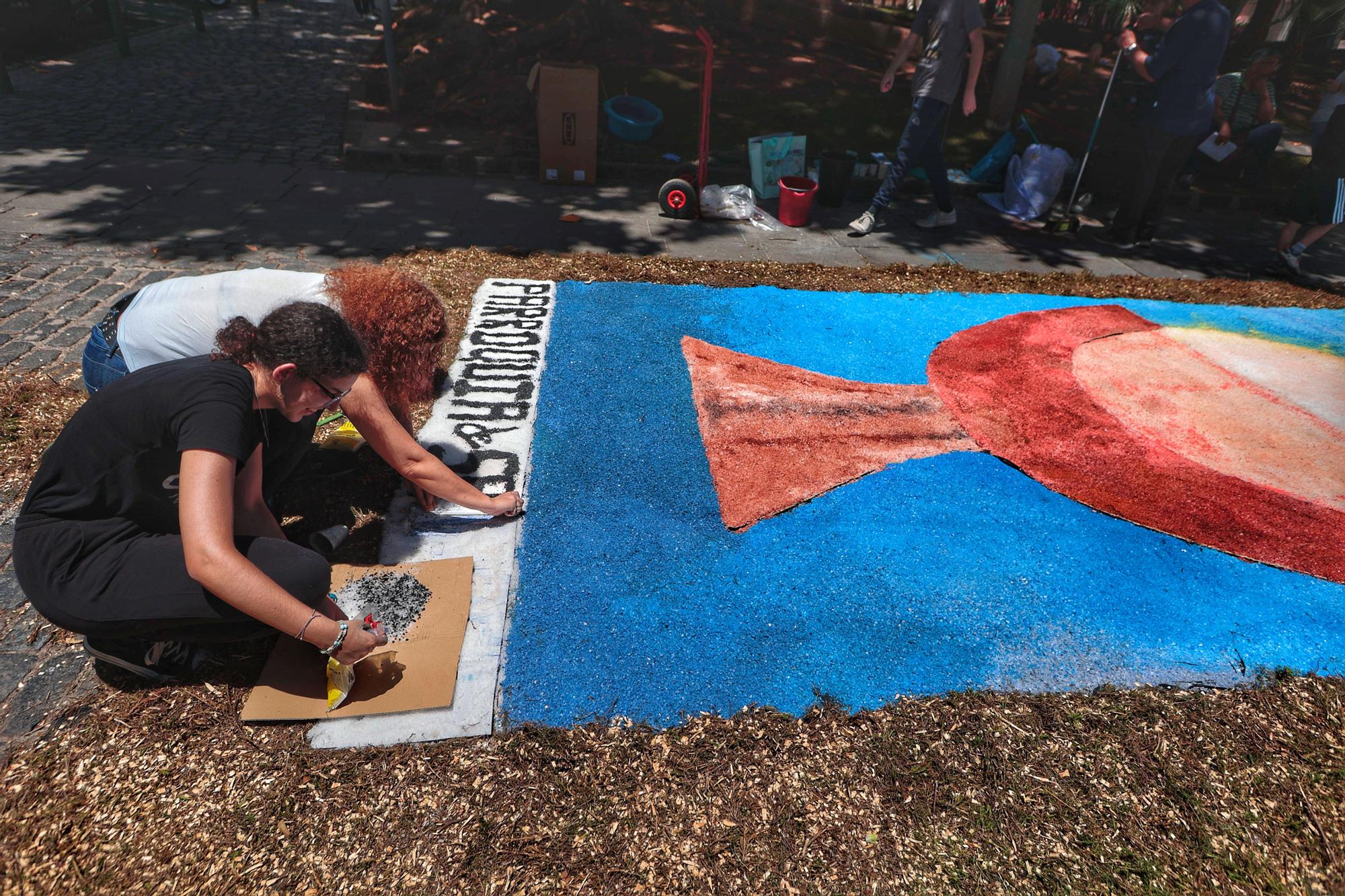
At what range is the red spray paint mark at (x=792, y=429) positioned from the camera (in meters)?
3.63

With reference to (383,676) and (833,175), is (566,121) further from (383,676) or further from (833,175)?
(383,676)

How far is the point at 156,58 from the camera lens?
36.2 ft

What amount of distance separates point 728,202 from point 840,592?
17.0 feet

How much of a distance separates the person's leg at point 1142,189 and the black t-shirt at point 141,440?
7.59 meters

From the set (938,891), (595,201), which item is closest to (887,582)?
(938,891)

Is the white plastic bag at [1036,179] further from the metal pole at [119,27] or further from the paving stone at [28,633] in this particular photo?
the metal pole at [119,27]

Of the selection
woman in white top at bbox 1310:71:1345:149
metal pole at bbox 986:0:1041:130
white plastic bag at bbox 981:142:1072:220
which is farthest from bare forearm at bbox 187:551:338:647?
metal pole at bbox 986:0:1041:130

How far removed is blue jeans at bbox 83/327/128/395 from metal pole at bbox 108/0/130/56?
10.9m

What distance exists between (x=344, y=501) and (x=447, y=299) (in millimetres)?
2280

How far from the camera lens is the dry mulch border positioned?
206 cm

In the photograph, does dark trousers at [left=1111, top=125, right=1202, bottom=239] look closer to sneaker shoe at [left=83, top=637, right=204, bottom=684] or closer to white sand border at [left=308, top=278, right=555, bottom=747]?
white sand border at [left=308, top=278, right=555, bottom=747]

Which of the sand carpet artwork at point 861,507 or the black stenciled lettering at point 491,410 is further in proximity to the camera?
the black stenciled lettering at point 491,410

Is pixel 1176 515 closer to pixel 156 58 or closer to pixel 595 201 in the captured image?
pixel 595 201

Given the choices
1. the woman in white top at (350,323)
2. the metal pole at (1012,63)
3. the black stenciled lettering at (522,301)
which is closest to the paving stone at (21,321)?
the woman in white top at (350,323)
